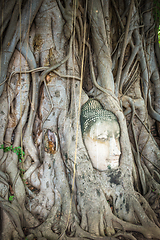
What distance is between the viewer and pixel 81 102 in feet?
7.66

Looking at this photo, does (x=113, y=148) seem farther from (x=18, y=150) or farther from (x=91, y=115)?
(x=18, y=150)

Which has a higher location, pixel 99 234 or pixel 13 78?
pixel 13 78

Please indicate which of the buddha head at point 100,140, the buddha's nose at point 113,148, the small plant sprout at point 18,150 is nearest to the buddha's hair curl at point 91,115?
the buddha head at point 100,140

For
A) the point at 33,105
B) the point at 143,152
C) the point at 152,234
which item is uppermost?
the point at 33,105

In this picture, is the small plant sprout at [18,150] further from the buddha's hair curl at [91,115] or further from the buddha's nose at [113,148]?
the buddha's nose at [113,148]

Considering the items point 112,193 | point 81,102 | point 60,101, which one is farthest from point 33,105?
point 112,193

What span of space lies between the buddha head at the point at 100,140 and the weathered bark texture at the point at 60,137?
9cm

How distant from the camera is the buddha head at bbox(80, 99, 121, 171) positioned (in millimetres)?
2174

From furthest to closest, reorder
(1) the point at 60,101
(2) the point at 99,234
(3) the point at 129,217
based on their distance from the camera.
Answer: (1) the point at 60,101
(3) the point at 129,217
(2) the point at 99,234

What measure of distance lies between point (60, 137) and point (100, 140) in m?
0.50

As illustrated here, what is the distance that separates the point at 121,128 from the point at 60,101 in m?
0.89

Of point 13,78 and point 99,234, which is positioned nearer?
point 99,234

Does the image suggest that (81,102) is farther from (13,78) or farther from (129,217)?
(129,217)

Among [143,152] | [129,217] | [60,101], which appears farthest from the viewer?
[143,152]
